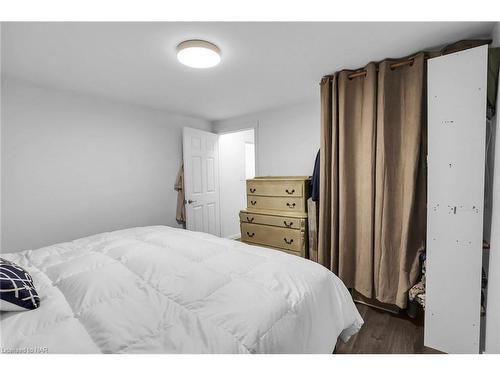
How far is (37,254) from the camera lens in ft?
5.24

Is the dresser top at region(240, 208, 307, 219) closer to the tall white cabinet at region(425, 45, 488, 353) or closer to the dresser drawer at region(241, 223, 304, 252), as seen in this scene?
the dresser drawer at region(241, 223, 304, 252)

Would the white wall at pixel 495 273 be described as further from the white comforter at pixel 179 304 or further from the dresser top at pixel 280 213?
the dresser top at pixel 280 213

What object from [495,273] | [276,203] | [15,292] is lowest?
[495,273]

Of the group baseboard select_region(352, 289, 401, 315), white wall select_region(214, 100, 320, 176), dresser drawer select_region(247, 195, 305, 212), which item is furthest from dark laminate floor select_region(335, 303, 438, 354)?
white wall select_region(214, 100, 320, 176)

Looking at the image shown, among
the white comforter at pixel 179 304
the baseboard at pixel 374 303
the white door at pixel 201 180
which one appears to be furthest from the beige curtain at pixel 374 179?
the white door at pixel 201 180

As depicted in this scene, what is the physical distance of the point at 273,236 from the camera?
107 inches

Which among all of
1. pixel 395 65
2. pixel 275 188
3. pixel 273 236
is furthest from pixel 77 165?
pixel 395 65

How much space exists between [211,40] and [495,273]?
227cm

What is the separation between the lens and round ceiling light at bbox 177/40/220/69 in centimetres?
157

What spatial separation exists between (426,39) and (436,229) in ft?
4.41

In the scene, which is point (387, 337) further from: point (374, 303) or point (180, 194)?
point (180, 194)

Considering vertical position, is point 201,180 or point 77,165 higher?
point 77,165

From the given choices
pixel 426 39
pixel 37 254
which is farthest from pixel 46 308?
pixel 426 39

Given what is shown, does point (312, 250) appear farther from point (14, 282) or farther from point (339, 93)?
point (14, 282)
